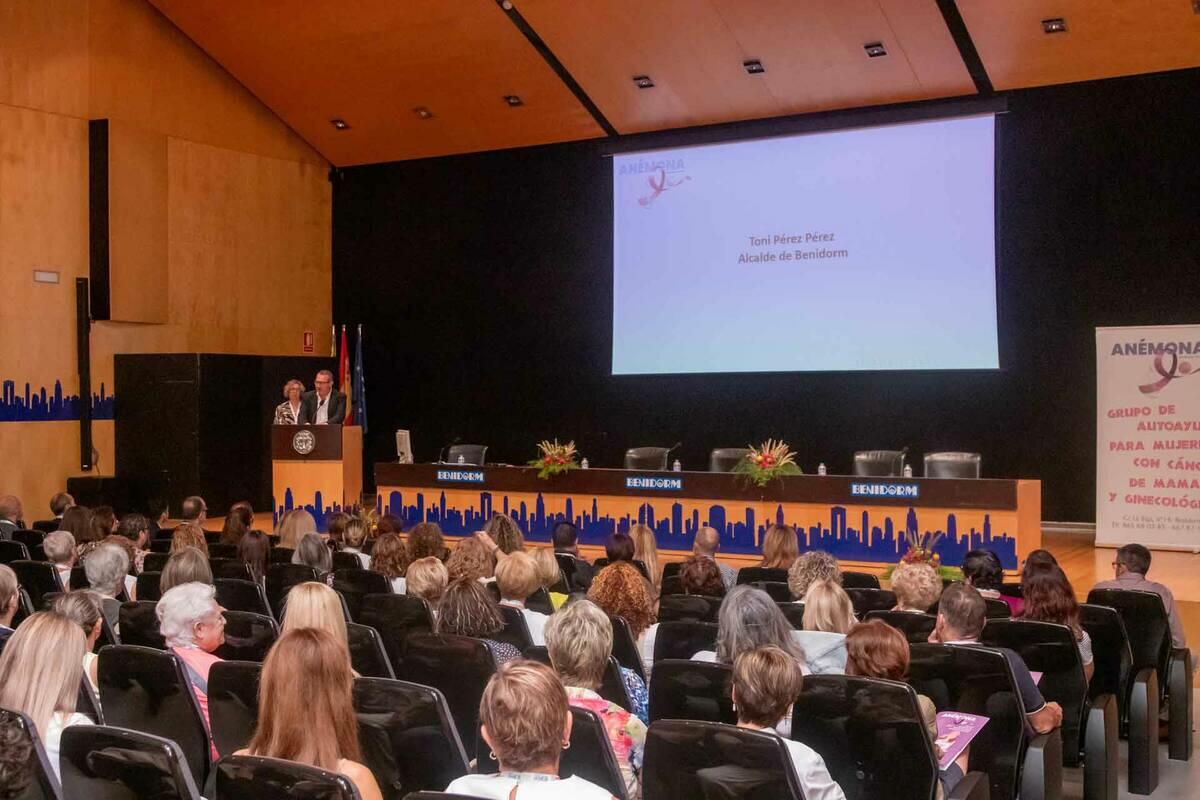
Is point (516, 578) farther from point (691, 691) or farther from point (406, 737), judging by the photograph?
point (406, 737)

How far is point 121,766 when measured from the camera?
252 centimetres

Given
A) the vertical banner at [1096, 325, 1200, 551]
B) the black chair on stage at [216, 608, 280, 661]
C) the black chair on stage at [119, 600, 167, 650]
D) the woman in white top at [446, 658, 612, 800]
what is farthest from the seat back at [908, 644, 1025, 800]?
the vertical banner at [1096, 325, 1200, 551]

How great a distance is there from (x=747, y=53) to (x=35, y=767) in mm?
10772

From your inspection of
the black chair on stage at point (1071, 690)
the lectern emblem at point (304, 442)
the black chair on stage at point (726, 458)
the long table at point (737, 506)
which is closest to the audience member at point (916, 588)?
the black chair on stage at point (1071, 690)

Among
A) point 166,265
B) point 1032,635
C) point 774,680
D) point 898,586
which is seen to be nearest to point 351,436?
point 166,265

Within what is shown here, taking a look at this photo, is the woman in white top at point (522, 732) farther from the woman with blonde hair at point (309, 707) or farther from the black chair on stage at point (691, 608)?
the black chair on stage at point (691, 608)

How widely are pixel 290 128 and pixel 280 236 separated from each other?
1.42 metres

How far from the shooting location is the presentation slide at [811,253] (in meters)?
11.7

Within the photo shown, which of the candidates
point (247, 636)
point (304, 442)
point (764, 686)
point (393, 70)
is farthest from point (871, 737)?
point (393, 70)

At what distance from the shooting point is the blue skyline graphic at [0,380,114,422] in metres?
12.8

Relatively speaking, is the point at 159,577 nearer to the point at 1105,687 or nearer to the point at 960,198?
the point at 1105,687

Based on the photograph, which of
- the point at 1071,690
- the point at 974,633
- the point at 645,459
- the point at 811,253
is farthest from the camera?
the point at 811,253

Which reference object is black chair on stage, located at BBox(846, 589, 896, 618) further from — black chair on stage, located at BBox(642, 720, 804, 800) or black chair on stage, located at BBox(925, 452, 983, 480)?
black chair on stage, located at BBox(925, 452, 983, 480)

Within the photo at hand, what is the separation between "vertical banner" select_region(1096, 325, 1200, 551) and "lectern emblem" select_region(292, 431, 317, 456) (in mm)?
7046
